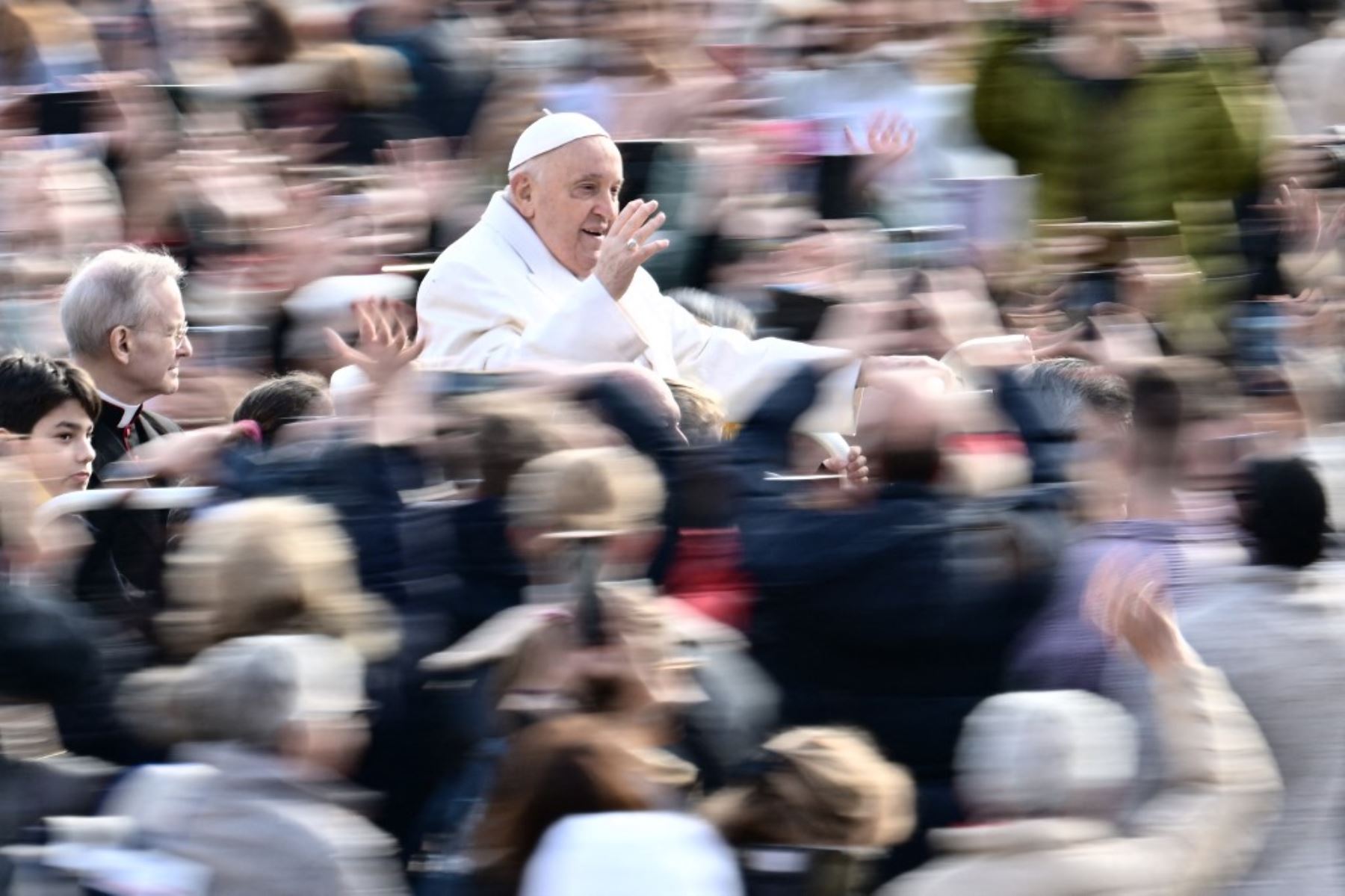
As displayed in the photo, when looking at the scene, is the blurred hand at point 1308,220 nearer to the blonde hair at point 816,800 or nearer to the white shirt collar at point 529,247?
the white shirt collar at point 529,247

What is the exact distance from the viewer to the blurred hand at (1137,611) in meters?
3.96

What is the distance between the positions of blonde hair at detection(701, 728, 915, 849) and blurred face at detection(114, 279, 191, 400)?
2381 millimetres

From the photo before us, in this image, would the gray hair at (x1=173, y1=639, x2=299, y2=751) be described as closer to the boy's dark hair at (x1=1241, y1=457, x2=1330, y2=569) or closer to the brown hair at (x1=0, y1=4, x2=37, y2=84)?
the boy's dark hair at (x1=1241, y1=457, x2=1330, y2=569)

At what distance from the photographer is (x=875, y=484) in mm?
4152

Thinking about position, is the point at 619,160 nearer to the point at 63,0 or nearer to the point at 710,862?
the point at 63,0

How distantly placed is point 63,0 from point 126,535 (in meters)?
3.66

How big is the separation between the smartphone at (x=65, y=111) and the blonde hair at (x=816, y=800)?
4060mm

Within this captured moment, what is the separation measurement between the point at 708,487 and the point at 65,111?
3.43 meters

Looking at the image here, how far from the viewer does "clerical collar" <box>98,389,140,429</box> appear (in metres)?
5.53

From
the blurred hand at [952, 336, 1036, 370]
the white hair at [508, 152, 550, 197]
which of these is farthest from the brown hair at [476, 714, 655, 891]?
the white hair at [508, 152, 550, 197]

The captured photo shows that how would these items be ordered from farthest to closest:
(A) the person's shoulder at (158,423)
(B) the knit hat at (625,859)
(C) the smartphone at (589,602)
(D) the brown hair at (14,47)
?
(D) the brown hair at (14,47), (A) the person's shoulder at (158,423), (C) the smartphone at (589,602), (B) the knit hat at (625,859)

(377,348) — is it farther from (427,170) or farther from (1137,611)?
(427,170)

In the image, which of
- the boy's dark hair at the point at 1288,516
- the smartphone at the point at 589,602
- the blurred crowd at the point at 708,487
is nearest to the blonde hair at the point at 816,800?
the blurred crowd at the point at 708,487

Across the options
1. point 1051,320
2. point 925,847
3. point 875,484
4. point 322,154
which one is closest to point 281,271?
point 322,154
